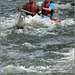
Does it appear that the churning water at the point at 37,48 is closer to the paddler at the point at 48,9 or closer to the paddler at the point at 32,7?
the paddler at the point at 32,7

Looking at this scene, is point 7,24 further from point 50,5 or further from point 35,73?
point 35,73

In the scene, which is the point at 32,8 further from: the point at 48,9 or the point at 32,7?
the point at 48,9

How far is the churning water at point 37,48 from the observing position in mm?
7355

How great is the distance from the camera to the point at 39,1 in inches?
971

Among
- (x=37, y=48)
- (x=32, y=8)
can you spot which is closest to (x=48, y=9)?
(x=32, y=8)

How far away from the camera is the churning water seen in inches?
290

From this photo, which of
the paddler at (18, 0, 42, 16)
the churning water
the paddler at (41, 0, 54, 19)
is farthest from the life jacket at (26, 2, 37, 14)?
the paddler at (41, 0, 54, 19)

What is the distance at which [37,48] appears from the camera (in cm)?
942

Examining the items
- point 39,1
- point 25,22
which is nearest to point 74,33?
point 25,22

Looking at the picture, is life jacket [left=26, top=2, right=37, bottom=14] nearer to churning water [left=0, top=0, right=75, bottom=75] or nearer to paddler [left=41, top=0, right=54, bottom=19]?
churning water [left=0, top=0, right=75, bottom=75]

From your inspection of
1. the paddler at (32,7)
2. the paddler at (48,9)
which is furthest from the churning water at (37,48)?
the paddler at (48,9)

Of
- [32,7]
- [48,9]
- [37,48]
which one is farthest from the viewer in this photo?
[48,9]

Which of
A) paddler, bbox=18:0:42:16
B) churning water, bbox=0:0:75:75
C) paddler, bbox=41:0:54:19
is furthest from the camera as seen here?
paddler, bbox=41:0:54:19

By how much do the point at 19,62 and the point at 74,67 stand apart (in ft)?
5.52
